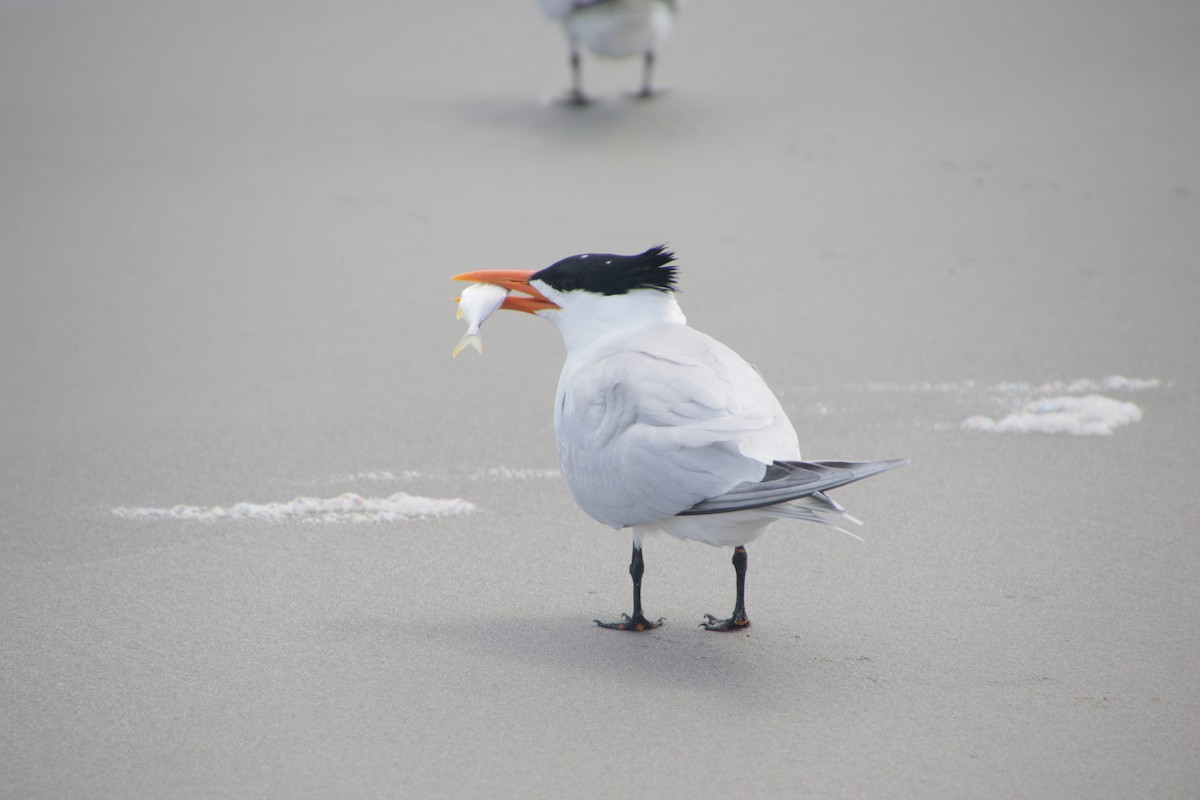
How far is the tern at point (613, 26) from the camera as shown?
7797 millimetres

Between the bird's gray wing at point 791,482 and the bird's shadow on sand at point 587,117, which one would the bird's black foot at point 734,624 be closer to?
the bird's gray wing at point 791,482

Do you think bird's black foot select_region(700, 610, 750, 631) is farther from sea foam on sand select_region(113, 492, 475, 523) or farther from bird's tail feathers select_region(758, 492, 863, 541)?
sea foam on sand select_region(113, 492, 475, 523)

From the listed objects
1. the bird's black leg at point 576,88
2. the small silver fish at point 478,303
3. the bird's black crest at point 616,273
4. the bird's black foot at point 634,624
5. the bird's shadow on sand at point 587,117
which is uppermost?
the bird's black leg at point 576,88

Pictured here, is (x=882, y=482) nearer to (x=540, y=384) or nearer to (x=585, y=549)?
(x=585, y=549)

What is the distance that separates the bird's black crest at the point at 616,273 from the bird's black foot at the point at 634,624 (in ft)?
2.85

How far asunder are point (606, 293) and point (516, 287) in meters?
0.29

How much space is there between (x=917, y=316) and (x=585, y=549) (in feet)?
7.76

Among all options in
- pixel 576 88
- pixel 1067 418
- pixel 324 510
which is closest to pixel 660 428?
pixel 324 510

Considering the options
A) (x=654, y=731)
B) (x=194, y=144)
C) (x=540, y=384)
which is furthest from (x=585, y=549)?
(x=194, y=144)

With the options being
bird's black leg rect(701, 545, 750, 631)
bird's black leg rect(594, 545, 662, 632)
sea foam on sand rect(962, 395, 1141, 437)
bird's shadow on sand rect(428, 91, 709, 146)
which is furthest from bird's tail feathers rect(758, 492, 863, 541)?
bird's shadow on sand rect(428, 91, 709, 146)

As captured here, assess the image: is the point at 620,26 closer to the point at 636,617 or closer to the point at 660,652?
the point at 636,617

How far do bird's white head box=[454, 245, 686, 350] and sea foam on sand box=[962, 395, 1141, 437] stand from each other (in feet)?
5.16

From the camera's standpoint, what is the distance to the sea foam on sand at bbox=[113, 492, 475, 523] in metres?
3.68

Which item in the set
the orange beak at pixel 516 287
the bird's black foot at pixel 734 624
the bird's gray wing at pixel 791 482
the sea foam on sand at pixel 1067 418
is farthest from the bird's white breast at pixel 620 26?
the bird's gray wing at pixel 791 482
